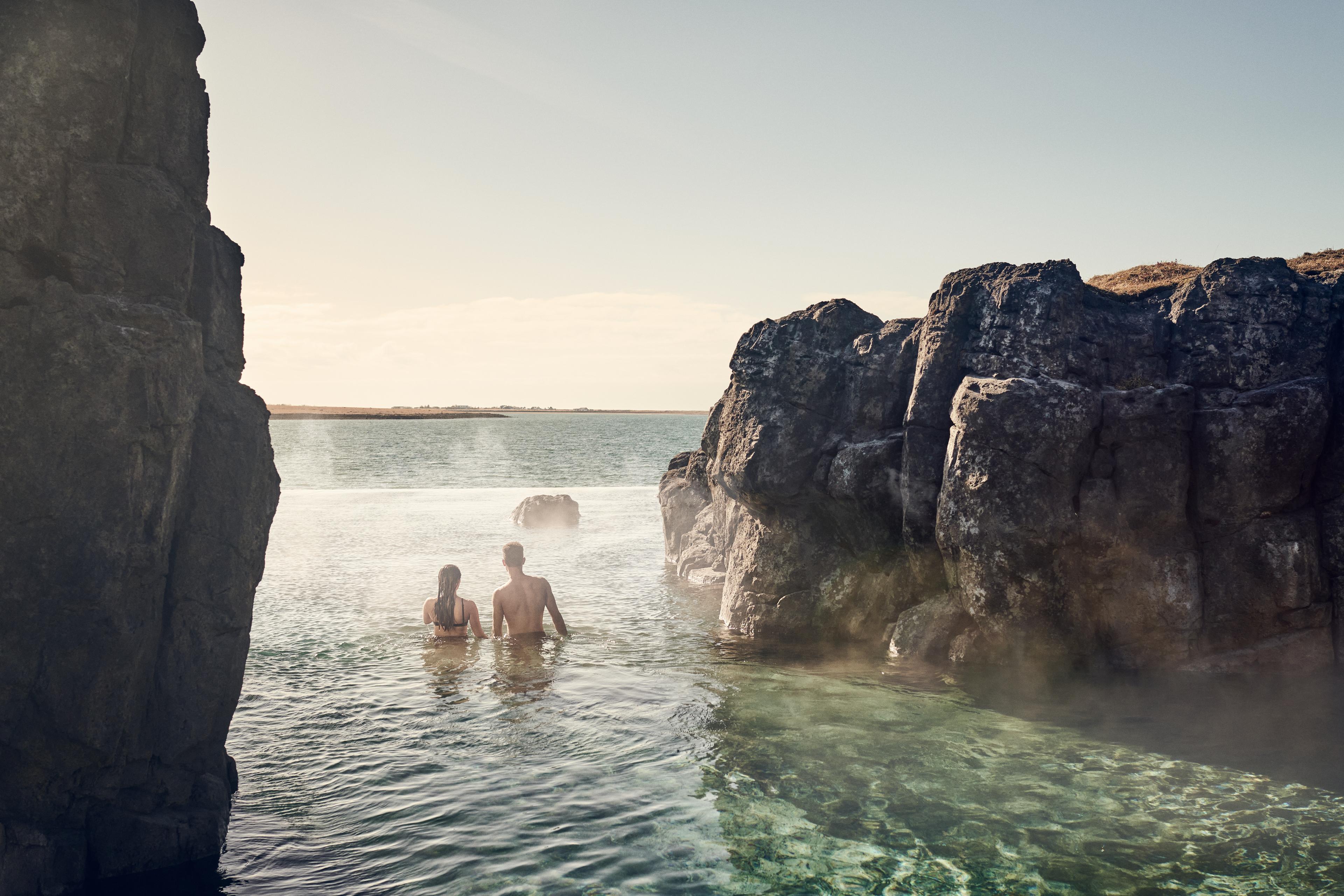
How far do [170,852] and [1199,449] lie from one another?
493 inches

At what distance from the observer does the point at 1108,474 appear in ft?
37.8

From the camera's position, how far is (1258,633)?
36.5 feet

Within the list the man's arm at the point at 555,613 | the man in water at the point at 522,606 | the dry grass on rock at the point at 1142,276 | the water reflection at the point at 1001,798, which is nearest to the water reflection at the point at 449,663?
the man in water at the point at 522,606

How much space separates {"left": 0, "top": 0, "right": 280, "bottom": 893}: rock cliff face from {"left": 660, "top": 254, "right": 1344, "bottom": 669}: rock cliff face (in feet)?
30.4

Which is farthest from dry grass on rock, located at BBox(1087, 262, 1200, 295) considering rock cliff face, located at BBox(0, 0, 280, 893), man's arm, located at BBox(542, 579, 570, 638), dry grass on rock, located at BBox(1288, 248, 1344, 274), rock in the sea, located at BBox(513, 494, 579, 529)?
rock in the sea, located at BBox(513, 494, 579, 529)

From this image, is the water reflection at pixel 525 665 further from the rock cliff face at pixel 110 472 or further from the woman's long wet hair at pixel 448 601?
the rock cliff face at pixel 110 472

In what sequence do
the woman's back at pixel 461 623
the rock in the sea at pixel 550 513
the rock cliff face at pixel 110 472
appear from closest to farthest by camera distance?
the rock cliff face at pixel 110 472 → the woman's back at pixel 461 623 → the rock in the sea at pixel 550 513

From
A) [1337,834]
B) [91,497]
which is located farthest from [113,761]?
[1337,834]

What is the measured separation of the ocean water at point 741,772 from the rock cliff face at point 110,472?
1.15 m

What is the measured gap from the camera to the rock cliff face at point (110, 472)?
598 cm

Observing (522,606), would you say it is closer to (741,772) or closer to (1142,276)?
(741,772)

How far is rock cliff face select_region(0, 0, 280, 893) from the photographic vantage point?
19.6ft

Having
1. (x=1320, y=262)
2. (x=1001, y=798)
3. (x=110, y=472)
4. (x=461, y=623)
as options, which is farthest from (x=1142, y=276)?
(x=110, y=472)

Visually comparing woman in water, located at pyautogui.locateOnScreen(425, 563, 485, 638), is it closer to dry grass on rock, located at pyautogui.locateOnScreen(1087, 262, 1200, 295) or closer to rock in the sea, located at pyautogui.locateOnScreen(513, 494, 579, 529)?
dry grass on rock, located at pyautogui.locateOnScreen(1087, 262, 1200, 295)
